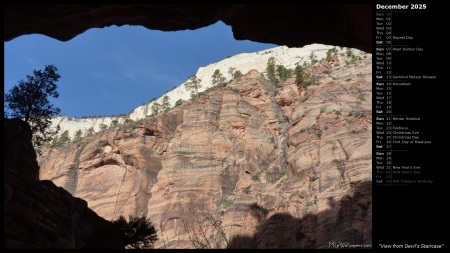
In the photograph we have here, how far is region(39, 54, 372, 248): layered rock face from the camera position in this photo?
35.2 meters

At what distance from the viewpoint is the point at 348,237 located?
1174 inches

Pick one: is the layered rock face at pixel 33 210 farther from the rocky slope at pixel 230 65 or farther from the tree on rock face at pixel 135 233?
the rocky slope at pixel 230 65

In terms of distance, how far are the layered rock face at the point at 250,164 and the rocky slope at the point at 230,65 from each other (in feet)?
203

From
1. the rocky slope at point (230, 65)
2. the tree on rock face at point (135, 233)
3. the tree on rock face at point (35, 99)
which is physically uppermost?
the rocky slope at point (230, 65)

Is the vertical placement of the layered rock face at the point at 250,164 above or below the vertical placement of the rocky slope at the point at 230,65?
below

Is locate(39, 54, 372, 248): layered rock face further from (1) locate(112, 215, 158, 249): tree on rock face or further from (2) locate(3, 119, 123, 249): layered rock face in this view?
(2) locate(3, 119, 123, 249): layered rock face

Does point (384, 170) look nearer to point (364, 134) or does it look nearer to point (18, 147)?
point (18, 147)

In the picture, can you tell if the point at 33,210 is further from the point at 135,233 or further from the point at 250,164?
the point at 250,164

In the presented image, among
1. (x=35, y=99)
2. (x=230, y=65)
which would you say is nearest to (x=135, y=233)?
(x=35, y=99)

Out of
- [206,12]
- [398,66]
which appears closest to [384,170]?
[398,66]

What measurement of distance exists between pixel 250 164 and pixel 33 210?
37.6m

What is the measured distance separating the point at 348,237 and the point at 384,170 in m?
16.6

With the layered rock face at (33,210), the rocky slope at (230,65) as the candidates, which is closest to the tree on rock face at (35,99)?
the layered rock face at (33,210)

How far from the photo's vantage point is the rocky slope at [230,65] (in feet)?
419
